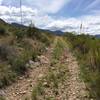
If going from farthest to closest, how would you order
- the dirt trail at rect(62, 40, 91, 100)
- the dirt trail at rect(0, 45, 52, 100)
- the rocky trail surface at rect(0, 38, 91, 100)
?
the dirt trail at rect(0, 45, 52, 100), the rocky trail surface at rect(0, 38, 91, 100), the dirt trail at rect(62, 40, 91, 100)

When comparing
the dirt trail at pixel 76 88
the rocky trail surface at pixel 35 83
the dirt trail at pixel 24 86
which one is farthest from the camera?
the dirt trail at pixel 24 86

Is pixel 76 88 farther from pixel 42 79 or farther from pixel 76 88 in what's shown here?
pixel 42 79

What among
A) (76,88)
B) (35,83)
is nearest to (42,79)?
(35,83)

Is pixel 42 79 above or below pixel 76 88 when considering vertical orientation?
above

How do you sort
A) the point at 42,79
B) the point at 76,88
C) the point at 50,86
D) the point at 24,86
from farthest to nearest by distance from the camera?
1. the point at 42,79
2. the point at 24,86
3. the point at 50,86
4. the point at 76,88

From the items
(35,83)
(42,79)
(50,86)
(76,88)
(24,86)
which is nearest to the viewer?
(76,88)

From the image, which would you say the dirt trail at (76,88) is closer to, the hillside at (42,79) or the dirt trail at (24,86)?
the hillside at (42,79)

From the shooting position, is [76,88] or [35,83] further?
[35,83]

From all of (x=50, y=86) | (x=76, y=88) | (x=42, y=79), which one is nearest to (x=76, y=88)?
(x=76, y=88)

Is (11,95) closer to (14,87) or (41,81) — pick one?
(14,87)

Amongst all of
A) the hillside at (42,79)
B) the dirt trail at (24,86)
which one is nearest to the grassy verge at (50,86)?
the hillside at (42,79)

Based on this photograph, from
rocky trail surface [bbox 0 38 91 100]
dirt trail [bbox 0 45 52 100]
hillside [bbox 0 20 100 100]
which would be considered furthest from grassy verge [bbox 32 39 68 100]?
dirt trail [bbox 0 45 52 100]

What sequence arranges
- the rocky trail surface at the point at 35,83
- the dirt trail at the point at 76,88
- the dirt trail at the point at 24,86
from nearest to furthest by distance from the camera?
1. the dirt trail at the point at 76,88
2. the rocky trail surface at the point at 35,83
3. the dirt trail at the point at 24,86

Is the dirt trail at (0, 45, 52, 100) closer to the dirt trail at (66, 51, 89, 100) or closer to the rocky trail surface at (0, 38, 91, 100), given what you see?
the rocky trail surface at (0, 38, 91, 100)
